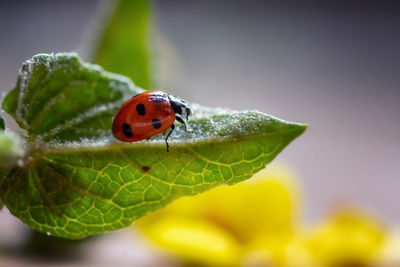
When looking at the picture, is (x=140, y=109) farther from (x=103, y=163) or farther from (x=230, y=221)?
(x=230, y=221)

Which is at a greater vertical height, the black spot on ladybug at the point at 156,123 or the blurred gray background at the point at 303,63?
the blurred gray background at the point at 303,63

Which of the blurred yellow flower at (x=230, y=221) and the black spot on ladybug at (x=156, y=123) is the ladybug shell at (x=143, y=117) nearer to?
the black spot on ladybug at (x=156, y=123)

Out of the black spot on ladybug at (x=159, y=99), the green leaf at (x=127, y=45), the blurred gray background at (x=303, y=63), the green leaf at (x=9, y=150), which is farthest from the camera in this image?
the blurred gray background at (x=303, y=63)

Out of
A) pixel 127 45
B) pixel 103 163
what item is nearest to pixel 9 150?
pixel 103 163

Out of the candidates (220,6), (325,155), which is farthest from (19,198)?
(220,6)

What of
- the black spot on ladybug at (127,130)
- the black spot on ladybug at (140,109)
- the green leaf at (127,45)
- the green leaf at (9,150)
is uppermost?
the green leaf at (127,45)

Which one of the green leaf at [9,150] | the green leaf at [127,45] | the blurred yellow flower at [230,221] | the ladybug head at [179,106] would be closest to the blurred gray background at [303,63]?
the blurred yellow flower at [230,221]

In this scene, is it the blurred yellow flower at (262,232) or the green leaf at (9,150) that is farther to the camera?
the blurred yellow flower at (262,232)

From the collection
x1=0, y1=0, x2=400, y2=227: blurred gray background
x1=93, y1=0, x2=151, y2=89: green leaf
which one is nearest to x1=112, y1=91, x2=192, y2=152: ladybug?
x1=93, y1=0, x2=151, y2=89: green leaf
